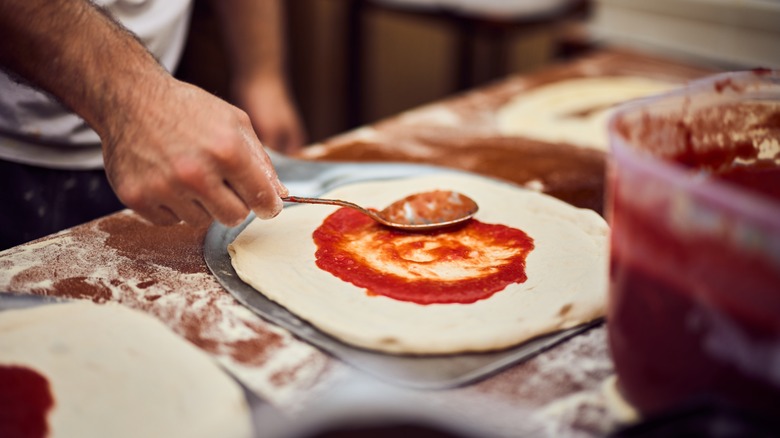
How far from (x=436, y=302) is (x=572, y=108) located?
1.21 m

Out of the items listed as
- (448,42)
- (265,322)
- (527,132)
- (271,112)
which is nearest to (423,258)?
(265,322)

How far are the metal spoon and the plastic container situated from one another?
43cm

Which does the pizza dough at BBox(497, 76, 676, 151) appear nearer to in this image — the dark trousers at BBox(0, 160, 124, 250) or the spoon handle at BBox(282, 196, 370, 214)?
the spoon handle at BBox(282, 196, 370, 214)

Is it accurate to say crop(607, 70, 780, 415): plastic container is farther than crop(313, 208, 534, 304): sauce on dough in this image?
No

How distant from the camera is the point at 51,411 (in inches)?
30.8

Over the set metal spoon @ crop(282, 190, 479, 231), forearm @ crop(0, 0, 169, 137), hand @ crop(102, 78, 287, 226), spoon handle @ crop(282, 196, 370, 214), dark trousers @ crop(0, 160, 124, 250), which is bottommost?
dark trousers @ crop(0, 160, 124, 250)

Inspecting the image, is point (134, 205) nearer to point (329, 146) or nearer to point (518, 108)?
point (329, 146)

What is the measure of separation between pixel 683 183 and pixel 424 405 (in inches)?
15.3

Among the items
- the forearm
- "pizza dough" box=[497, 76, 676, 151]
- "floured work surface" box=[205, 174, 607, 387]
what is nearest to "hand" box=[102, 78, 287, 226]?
the forearm

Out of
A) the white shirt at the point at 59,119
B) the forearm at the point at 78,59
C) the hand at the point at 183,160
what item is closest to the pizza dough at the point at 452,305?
the hand at the point at 183,160

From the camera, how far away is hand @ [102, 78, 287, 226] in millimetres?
948

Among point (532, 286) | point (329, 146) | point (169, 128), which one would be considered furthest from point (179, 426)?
point (329, 146)

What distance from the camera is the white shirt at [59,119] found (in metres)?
1.38

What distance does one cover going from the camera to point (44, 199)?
1.50 metres
